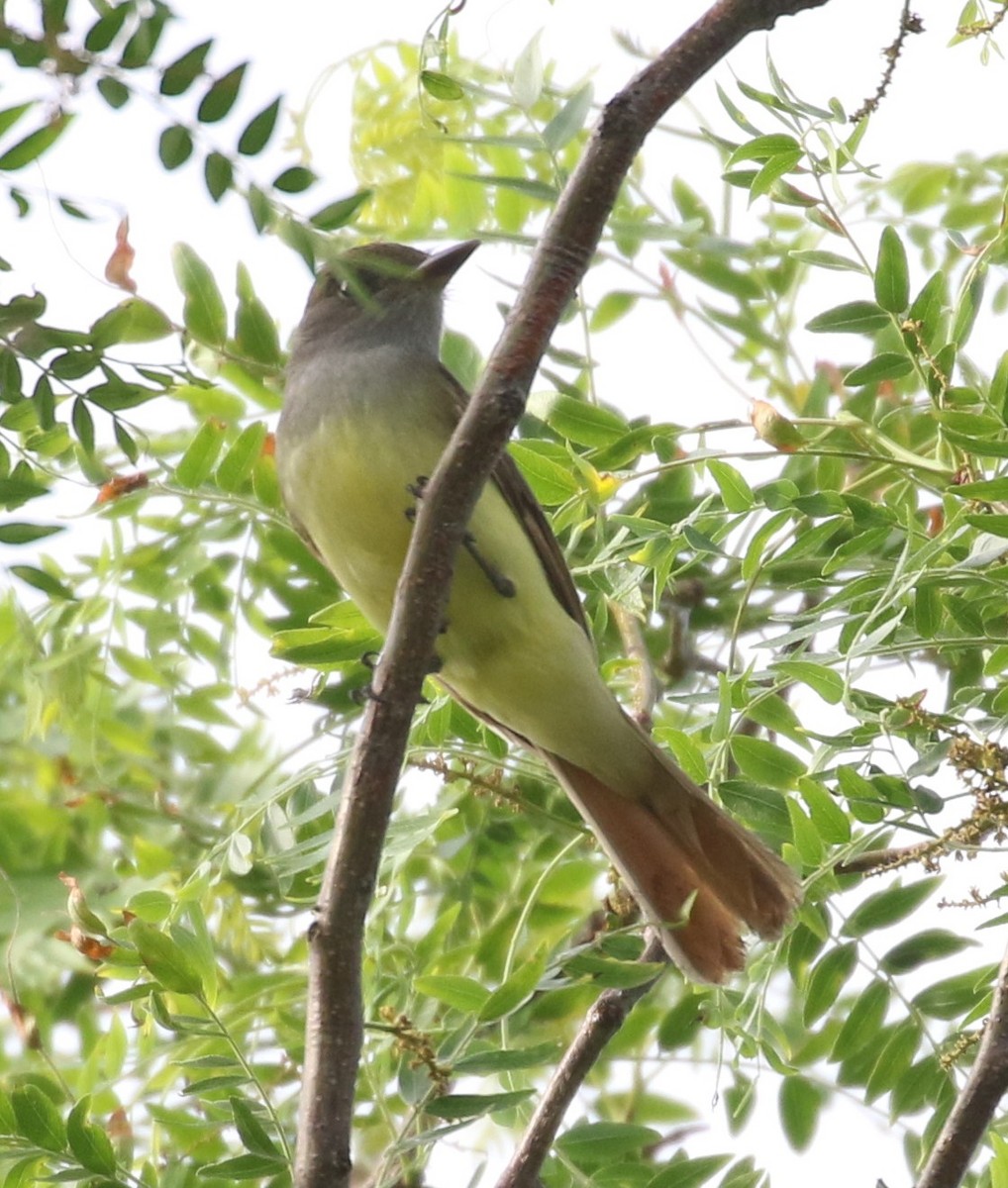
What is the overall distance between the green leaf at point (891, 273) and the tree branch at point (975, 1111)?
957 mm

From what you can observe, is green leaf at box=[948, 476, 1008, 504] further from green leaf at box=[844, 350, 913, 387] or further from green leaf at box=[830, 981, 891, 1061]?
green leaf at box=[830, 981, 891, 1061]

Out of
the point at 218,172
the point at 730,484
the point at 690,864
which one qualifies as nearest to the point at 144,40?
the point at 218,172

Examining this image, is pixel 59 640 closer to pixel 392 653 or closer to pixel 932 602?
pixel 392 653

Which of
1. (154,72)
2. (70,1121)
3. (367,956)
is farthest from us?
(367,956)

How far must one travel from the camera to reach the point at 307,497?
3.28 m

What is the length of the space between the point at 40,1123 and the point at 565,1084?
0.74m

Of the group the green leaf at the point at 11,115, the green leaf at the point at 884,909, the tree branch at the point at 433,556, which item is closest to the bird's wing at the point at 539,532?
the green leaf at the point at 884,909

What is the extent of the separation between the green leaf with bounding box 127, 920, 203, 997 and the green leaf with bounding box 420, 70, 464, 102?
115 cm

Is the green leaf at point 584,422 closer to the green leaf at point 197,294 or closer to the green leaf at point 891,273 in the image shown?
the green leaf at point 891,273

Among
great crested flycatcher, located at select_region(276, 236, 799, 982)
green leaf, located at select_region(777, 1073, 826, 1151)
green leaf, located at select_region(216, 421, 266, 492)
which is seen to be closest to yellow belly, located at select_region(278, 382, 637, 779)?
great crested flycatcher, located at select_region(276, 236, 799, 982)

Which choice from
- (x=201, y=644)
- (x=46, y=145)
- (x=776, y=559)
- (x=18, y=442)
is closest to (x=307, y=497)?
(x=201, y=644)

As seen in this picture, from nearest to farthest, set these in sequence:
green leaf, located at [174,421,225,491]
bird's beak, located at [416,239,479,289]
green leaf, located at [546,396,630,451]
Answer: green leaf, located at [546,396,630,451], green leaf, located at [174,421,225,491], bird's beak, located at [416,239,479,289]

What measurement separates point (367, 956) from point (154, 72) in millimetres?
1496

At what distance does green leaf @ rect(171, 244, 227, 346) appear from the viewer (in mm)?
3107
